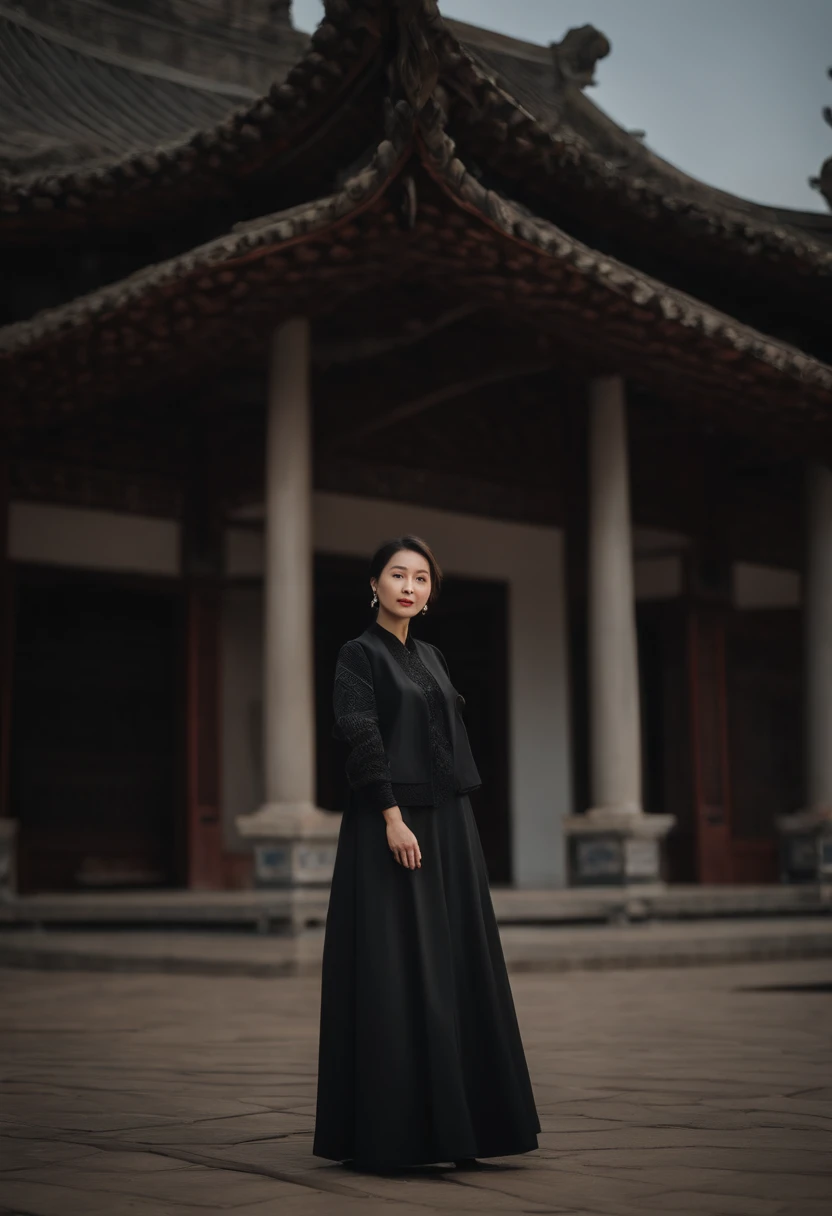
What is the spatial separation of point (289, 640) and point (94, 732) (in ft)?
9.72

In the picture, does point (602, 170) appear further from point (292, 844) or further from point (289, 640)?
point (292, 844)

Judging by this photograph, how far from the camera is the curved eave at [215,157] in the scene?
8055 mm

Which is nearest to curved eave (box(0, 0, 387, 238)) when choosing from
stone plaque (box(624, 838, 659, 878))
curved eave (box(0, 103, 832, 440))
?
curved eave (box(0, 103, 832, 440))

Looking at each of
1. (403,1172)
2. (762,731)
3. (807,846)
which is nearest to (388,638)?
(403,1172)

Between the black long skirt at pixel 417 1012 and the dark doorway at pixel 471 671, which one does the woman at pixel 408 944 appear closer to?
the black long skirt at pixel 417 1012

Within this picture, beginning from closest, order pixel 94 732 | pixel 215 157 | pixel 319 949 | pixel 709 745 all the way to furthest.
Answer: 1. pixel 319 949
2. pixel 215 157
3. pixel 94 732
4. pixel 709 745

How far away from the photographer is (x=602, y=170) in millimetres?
9578

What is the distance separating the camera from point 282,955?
8234mm

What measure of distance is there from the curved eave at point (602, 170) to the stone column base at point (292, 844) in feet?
12.8

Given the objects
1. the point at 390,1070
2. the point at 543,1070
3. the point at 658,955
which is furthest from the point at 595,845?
the point at 390,1070

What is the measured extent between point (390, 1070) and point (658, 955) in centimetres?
597

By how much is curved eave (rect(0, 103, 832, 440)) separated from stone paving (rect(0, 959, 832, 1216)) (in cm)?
380

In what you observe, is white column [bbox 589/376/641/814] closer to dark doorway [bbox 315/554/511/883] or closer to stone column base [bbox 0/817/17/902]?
dark doorway [bbox 315/554/511/883]

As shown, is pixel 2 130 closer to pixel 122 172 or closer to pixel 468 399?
pixel 122 172
